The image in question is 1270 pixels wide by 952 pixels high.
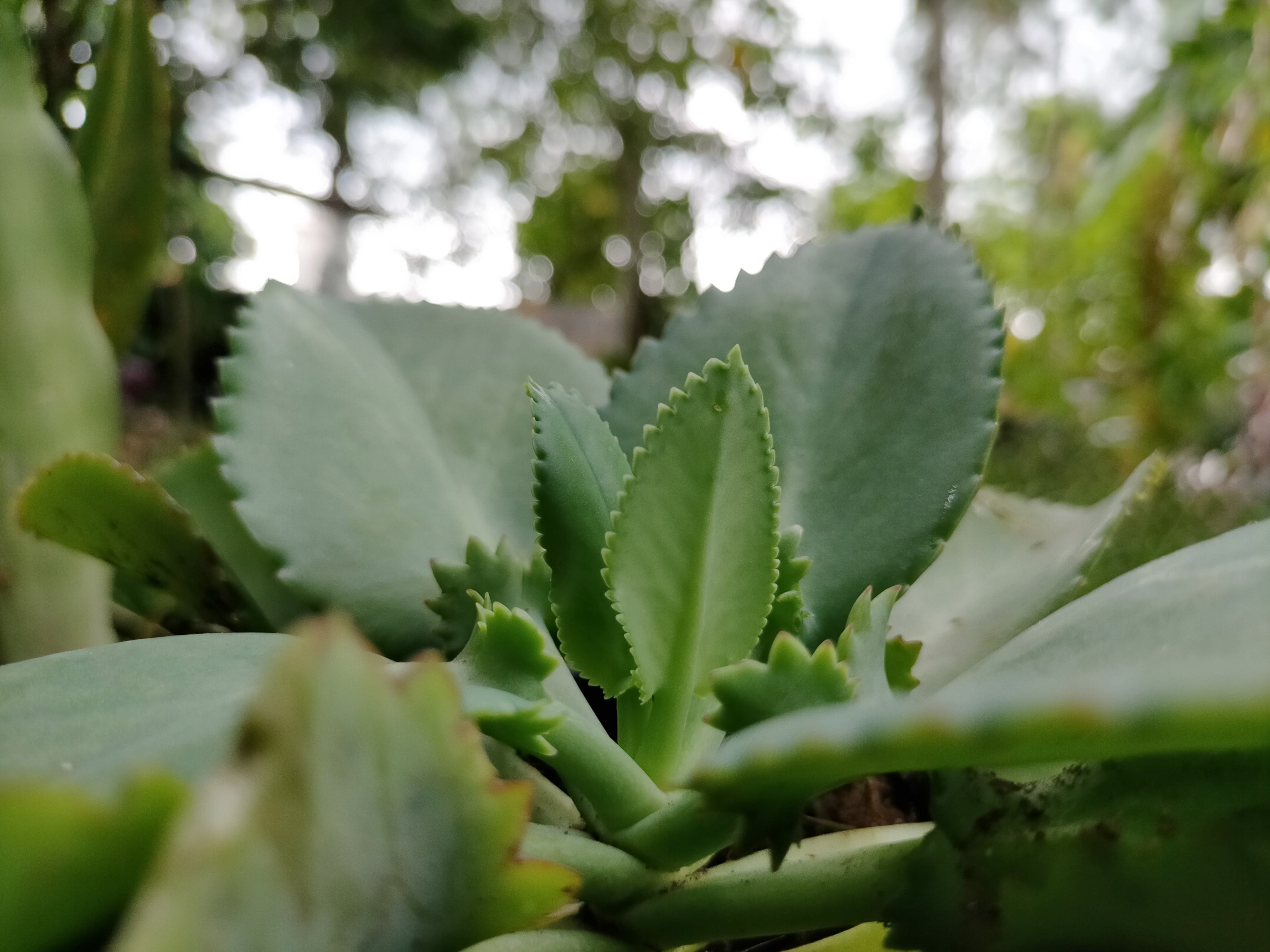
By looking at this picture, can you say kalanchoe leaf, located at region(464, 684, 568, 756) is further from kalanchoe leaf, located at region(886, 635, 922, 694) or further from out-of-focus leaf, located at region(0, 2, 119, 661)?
out-of-focus leaf, located at region(0, 2, 119, 661)

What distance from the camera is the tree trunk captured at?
2697mm

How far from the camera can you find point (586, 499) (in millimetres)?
310

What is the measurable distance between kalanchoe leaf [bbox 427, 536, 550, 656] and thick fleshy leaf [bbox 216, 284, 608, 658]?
2 centimetres

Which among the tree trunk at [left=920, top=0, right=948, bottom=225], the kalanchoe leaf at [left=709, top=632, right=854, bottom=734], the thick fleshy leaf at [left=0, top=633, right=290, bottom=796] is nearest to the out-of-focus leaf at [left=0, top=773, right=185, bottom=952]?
the thick fleshy leaf at [left=0, top=633, right=290, bottom=796]

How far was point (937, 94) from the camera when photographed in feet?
9.29

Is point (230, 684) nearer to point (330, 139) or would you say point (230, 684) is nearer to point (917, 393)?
point (917, 393)

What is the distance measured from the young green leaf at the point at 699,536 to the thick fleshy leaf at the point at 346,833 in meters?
0.09

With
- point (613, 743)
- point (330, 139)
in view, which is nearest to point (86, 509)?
point (613, 743)

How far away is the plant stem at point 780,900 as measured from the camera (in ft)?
0.84

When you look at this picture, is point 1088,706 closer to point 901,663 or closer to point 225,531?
point 901,663

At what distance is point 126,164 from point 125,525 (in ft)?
0.85

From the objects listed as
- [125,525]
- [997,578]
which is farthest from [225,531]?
[997,578]

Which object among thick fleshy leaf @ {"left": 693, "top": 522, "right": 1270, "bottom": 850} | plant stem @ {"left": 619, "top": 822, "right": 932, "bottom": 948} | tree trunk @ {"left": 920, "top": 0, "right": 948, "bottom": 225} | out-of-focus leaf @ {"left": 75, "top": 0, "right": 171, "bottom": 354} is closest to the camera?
thick fleshy leaf @ {"left": 693, "top": 522, "right": 1270, "bottom": 850}

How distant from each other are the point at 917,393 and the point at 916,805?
187mm
